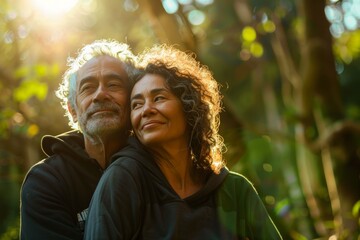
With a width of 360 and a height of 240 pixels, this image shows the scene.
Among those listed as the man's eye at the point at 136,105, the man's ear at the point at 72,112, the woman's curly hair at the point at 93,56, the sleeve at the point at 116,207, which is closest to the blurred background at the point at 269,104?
the woman's curly hair at the point at 93,56

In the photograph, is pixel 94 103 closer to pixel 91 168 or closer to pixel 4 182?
pixel 91 168

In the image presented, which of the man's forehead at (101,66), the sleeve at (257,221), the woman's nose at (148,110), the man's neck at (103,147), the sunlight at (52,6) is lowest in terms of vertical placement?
the sleeve at (257,221)

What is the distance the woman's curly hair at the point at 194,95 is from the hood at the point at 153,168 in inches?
5.9

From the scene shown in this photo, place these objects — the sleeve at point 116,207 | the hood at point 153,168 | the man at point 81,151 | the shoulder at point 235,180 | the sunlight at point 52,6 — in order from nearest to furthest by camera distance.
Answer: the sleeve at point 116,207
the hood at point 153,168
the shoulder at point 235,180
the man at point 81,151
the sunlight at point 52,6

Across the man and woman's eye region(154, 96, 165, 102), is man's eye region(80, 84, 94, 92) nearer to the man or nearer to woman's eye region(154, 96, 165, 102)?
the man

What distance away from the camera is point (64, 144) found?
3.30 metres

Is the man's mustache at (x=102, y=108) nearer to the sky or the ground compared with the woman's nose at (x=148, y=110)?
nearer to the sky

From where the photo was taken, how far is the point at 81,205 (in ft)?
10.3

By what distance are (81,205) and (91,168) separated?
231mm

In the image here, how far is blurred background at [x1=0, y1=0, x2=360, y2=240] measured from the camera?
4.32 meters

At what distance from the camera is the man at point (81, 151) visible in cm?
302

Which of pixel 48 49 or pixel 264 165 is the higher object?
pixel 48 49

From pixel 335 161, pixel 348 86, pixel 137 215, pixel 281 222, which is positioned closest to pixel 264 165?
pixel 281 222

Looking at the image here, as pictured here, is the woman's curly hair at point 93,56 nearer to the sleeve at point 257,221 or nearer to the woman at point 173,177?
the woman at point 173,177
